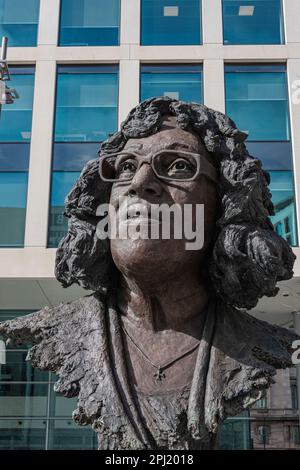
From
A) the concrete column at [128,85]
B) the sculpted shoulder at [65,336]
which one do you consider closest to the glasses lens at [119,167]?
the sculpted shoulder at [65,336]

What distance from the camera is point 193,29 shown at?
13.3 metres

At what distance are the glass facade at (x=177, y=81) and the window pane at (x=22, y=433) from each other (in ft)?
25.2

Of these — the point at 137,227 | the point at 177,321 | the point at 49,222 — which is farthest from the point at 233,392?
the point at 49,222

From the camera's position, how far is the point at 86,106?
13148mm

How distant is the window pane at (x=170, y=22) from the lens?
43.5 ft

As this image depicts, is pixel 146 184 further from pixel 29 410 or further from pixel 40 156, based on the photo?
pixel 29 410

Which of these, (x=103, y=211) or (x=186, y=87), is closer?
(x=103, y=211)

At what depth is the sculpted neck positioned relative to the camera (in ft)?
8.91

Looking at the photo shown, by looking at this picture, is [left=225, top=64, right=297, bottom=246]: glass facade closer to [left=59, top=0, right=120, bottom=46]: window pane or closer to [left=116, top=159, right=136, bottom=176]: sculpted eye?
[left=59, top=0, right=120, bottom=46]: window pane

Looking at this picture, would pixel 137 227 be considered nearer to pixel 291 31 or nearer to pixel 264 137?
pixel 264 137

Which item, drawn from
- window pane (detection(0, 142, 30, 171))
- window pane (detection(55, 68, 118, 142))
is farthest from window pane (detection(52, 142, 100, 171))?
window pane (detection(0, 142, 30, 171))

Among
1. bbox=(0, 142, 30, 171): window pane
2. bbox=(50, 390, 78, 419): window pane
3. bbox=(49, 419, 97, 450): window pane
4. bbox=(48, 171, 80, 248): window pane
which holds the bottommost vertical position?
bbox=(49, 419, 97, 450): window pane

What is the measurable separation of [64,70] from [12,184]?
3.00 m

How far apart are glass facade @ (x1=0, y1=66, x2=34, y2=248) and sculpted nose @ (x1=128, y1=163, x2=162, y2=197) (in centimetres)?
947
